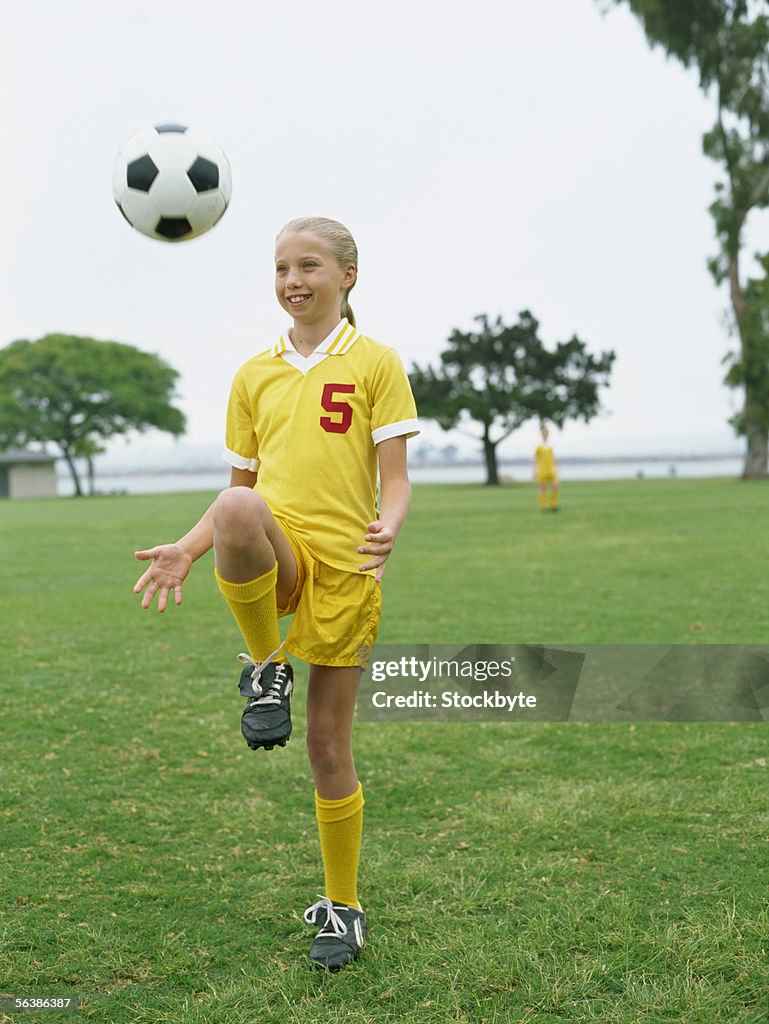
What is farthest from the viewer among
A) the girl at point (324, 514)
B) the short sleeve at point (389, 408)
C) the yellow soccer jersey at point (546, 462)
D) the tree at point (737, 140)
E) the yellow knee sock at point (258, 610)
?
the tree at point (737, 140)

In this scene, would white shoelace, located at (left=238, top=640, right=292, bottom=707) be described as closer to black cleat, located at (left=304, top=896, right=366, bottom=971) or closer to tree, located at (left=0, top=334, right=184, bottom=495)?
black cleat, located at (left=304, top=896, right=366, bottom=971)

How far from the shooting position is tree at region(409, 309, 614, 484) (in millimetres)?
48750

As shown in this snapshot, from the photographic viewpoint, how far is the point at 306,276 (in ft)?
9.35

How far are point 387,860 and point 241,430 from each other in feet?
5.50

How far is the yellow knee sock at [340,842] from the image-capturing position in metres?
2.97

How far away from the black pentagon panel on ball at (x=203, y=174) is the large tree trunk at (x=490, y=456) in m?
46.1

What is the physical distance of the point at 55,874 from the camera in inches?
135

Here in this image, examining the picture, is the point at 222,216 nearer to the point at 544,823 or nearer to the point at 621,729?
the point at 544,823

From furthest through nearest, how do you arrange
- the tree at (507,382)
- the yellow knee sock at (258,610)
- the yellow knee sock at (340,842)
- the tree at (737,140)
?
the tree at (507,382) → the tree at (737,140) → the yellow knee sock at (340,842) → the yellow knee sock at (258,610)

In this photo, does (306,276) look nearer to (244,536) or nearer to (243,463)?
(243,463)

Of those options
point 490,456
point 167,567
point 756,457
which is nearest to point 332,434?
point 167,567

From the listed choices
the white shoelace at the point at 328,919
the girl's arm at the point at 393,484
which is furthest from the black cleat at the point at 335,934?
the girl's arm at the point at 393,484

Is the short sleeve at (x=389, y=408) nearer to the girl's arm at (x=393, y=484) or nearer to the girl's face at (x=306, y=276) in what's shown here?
the girl's arm at (x=393, y=484)

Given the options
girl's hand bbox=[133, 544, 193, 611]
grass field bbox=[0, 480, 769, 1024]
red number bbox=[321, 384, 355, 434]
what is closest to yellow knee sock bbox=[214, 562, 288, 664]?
girl's hand bbox=[133, 544, 193, 611]
